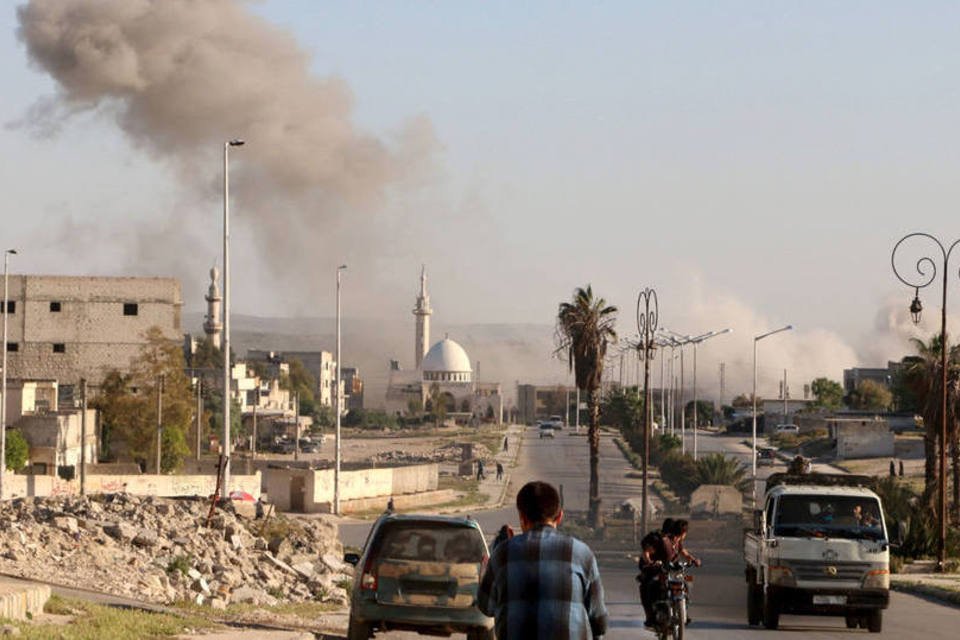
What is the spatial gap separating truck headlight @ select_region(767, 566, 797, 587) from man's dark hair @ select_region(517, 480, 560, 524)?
1501 cm

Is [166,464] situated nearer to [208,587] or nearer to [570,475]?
[570,475]

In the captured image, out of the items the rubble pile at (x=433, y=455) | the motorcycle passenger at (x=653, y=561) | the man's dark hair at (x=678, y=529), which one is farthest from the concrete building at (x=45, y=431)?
the motorcycle passenger at (x=653, y=561)

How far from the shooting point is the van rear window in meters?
17.0

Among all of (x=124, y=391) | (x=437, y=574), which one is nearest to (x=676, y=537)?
(x=437, y=574)

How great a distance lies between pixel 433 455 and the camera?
124m

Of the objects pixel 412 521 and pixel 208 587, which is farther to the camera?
pixel 208 587

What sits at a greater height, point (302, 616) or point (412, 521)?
point (412, 521)

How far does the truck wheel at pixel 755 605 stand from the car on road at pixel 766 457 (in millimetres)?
73376

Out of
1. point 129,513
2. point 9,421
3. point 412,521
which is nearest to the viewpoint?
point 412,521

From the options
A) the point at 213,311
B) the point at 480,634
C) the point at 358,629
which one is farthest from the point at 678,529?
the point at 213,311

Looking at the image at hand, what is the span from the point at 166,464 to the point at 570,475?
90.4ft

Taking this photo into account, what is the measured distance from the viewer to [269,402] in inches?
6299

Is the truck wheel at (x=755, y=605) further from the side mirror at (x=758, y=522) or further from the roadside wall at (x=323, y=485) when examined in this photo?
the roadside wall at (x=323, y=485)

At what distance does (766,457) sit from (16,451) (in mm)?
47930
